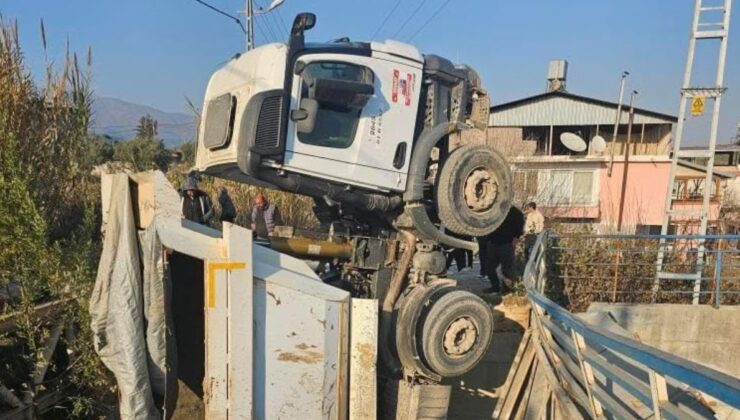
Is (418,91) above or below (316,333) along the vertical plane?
above

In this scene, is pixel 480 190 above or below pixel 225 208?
above

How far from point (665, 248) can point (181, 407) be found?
26.2ft

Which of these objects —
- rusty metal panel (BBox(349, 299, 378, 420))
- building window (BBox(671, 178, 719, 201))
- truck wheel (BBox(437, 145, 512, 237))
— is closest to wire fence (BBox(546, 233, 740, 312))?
truck wheel (BBox(437, 145, 512, 237))

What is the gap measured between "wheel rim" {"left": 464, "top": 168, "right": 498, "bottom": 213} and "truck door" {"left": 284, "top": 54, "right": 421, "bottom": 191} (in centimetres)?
66

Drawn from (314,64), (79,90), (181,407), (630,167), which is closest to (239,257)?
(181,407)

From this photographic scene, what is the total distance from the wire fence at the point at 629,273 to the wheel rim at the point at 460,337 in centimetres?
369

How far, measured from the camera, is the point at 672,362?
2.18 meters

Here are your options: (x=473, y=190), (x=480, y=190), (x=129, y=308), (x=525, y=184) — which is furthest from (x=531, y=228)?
(x=129, y=308)

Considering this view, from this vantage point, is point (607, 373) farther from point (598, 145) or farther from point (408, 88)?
point (598, 145)

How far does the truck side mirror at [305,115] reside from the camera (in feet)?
13.8

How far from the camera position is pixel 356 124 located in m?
4.57

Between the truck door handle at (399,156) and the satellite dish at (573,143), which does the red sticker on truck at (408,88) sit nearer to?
the truck door handle at (399,156)

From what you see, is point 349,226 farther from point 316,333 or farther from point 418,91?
point 316,333

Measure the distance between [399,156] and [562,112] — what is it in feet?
71.5
